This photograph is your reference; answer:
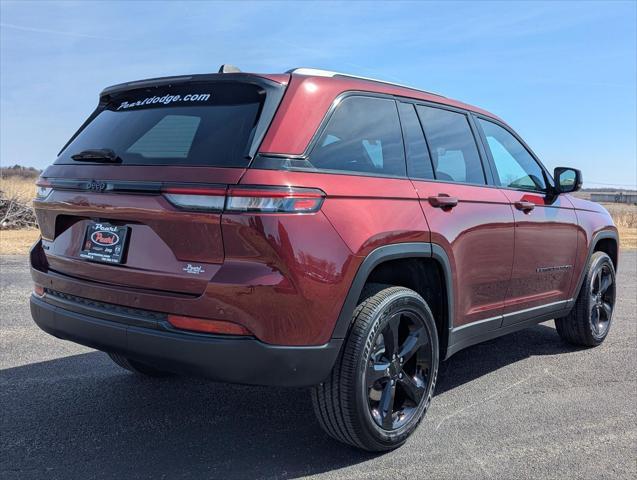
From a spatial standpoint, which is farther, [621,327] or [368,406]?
[621,327]

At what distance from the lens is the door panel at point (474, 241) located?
136 inches

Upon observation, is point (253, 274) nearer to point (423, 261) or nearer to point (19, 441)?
point (423, 261)

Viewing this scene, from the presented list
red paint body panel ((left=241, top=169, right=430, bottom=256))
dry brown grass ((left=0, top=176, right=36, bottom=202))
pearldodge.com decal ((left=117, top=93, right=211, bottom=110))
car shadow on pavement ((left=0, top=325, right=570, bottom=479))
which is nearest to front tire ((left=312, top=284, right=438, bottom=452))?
car shadow on pavement ((left=0, top=325, right=570, bottom=479))

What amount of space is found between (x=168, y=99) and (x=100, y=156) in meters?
0.47

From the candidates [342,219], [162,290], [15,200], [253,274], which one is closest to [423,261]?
[342,219]

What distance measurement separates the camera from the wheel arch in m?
2.83

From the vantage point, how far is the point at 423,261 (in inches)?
136

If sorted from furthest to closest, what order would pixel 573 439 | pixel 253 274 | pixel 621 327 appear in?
1. pixel 621 327
2. pixel 573 439
3. pixel 253 274

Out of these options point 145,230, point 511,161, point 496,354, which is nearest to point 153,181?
point 145,230

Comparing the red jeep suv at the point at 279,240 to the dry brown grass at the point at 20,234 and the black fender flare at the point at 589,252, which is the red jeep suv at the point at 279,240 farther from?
the dry brown grass at the point at 20,234

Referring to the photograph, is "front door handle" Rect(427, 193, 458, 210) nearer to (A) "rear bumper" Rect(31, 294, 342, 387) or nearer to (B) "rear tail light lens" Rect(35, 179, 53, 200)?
(A) "rear bumper" Rect(31, 294, 342, 387)

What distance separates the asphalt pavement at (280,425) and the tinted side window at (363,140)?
1.53 metres

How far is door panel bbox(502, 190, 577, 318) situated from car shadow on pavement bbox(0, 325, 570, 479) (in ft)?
2.57

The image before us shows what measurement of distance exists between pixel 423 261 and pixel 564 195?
2.17m
